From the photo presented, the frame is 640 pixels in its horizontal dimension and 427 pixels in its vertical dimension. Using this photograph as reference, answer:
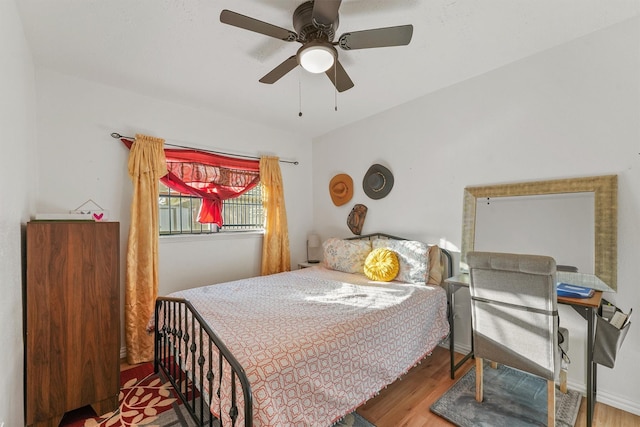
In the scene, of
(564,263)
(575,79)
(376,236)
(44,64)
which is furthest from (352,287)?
(44,64)

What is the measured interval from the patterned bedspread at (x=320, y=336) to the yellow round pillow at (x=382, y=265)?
0.42 feet

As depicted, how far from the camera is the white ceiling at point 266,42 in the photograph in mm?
1715

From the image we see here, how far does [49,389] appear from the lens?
5.66 ft

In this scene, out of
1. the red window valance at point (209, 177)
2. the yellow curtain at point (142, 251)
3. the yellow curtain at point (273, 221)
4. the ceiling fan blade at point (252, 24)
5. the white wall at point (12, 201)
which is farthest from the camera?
the yellow curtain at point (273, 221)

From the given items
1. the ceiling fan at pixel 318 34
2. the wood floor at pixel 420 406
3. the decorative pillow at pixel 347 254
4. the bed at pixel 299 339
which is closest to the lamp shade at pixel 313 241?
the decorative pillow at pixel 347 254

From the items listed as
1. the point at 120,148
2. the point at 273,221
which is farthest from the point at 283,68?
the point at 273,221

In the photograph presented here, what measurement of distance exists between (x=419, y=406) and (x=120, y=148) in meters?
3.45

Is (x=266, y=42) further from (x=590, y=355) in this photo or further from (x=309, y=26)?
(x=590, y=355)

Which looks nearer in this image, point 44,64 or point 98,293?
point 98,293

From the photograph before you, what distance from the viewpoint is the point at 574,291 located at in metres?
1.84

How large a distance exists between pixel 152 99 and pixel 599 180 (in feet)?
13.2

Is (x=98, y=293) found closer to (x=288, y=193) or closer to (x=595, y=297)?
(x=288, y=193)

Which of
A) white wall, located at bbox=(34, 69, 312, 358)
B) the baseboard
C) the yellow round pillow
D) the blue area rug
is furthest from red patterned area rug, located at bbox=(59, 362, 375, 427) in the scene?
the baseboard

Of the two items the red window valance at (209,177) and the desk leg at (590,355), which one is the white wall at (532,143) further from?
the red window valance at (209,177)
